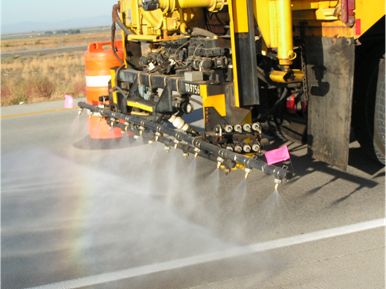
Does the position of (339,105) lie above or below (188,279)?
above

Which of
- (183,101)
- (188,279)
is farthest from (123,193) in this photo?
(188,279)

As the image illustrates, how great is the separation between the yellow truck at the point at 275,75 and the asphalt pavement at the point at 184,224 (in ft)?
1.86

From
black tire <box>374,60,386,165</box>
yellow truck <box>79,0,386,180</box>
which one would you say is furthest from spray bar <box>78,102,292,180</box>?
black tire <box>374,60,386,165</box>

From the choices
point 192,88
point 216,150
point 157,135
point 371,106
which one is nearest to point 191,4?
point 192,88

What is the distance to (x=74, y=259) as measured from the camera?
4.14m

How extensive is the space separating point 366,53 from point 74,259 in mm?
3717

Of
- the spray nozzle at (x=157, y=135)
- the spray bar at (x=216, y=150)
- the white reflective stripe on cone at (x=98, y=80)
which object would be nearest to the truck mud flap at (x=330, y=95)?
the spray bar at (x=216, y=150)

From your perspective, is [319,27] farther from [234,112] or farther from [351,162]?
[351,162]

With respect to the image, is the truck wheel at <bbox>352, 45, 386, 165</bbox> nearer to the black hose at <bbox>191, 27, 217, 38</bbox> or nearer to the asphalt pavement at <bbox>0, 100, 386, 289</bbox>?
the asphalt pavement at <bbox>0, 100, 386, 289</bbox>

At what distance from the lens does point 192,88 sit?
5125 mm

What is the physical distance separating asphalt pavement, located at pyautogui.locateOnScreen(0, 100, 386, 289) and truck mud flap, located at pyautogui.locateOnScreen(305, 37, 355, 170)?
0.62 meters

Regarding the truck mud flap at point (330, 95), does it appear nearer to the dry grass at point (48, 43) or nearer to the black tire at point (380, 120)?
the black tire at point (380, 120)

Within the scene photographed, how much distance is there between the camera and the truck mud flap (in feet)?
14.9

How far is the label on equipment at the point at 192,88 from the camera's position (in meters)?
4.99
